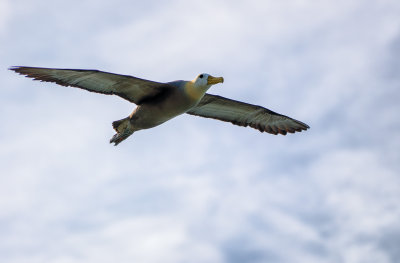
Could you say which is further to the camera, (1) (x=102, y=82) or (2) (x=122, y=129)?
(2) (x=122, y=129)

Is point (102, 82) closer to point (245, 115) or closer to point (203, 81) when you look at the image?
point (203, 81)

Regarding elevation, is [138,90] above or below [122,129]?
above

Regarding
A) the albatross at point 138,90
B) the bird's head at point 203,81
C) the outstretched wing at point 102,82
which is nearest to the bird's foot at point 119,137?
the albatross at point 138,90

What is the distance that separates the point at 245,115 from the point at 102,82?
4.39 m

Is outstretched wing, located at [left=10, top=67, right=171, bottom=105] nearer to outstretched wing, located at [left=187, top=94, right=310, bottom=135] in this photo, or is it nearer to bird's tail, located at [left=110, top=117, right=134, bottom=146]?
bird's tail, located at [left=110, top=117, right=134, bottom=146]

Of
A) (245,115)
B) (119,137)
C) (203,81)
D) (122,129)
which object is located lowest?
(119,137)

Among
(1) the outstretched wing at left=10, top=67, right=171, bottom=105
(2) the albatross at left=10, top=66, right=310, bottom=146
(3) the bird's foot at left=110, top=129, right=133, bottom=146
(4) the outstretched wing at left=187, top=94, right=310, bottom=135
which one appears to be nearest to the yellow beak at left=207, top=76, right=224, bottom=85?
(2) the albatross at left=10, top=66, right=310, bottom=146

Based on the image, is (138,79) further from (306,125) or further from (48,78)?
(306,125)

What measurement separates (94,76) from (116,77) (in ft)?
1.62

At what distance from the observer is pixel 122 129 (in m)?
18.7

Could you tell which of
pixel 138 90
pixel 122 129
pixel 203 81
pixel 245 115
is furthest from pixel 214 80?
pixel 245 115

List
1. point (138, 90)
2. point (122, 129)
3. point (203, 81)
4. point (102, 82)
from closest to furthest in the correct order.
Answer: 1. point (203, 81)
2. point (102, 82)
3. point (138, 90)
4. point (122, 129)

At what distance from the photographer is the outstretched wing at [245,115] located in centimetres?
1997

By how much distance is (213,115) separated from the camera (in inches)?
803
